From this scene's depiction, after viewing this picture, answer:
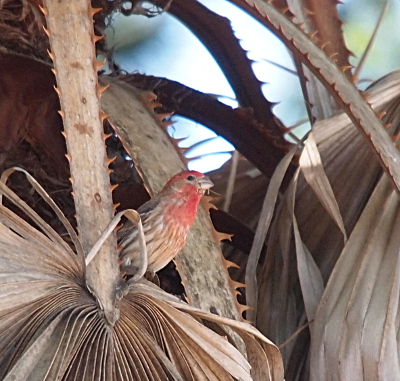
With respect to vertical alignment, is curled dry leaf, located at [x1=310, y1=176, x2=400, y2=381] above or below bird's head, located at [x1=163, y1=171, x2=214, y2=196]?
below

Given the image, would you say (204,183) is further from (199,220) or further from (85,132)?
(85,132)

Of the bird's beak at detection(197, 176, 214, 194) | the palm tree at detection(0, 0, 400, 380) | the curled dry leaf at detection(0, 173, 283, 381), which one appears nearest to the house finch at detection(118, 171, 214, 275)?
the bird's beak at detection(197, 176, 214, 194)

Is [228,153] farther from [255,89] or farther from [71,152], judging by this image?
[71,152]

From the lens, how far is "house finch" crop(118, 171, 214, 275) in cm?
316

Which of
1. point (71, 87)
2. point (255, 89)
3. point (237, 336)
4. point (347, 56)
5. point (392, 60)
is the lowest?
point (237, 336)

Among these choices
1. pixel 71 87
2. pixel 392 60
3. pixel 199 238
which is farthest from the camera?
pixel 392 60

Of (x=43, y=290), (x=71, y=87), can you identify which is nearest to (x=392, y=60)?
(x=71, y=87)

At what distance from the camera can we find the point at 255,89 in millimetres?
3529

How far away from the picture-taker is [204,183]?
3.26 metres

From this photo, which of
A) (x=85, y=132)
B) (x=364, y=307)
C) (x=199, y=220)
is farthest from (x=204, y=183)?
(x=85, y=132)

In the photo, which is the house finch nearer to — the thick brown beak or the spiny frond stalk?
the thick brown beak

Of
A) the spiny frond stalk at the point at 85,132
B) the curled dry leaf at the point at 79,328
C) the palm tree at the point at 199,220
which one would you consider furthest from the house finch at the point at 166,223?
the curled dry leaf at the point at 79,328

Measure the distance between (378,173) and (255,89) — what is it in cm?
81

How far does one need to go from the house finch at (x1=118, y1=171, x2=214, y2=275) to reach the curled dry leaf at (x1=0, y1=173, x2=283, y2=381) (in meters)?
1.14
